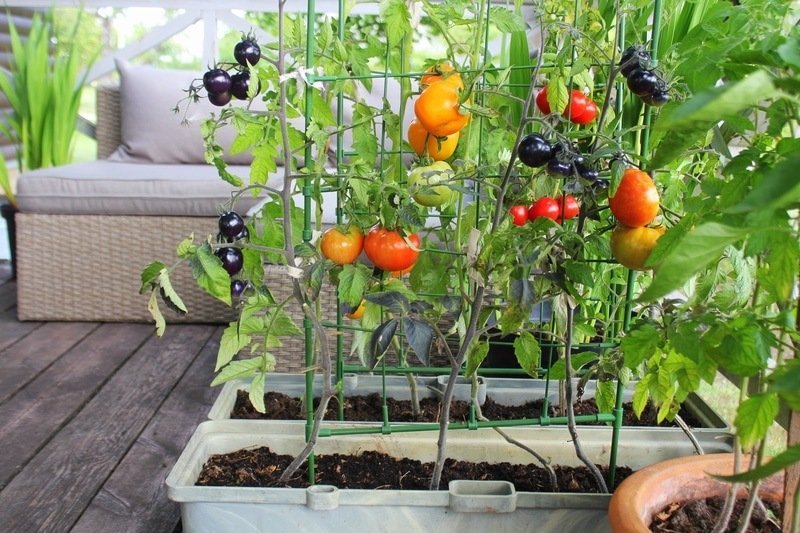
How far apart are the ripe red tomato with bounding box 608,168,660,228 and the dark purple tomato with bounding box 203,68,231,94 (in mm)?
493

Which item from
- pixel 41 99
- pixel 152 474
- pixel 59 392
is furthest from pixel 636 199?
pixel 41 99

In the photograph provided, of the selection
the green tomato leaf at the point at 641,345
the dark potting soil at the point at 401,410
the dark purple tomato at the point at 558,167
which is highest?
the dark purple tomato at the point at 558,167

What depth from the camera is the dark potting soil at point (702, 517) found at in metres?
1.00

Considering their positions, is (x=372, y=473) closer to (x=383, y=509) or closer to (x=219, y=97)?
(x=383, y=509)

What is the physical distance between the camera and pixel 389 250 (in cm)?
98

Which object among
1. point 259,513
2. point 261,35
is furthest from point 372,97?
point 259,513

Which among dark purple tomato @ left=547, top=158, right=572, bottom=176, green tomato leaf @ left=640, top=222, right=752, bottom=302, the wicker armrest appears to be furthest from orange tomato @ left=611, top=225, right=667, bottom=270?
the wicker armrest

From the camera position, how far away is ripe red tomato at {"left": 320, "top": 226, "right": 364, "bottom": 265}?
3.31 feet

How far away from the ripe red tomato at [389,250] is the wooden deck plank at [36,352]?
1311 mm

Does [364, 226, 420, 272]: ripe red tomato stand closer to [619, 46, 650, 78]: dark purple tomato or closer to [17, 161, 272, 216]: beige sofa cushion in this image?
[619, 46, 650, 78]: dark purple tomato

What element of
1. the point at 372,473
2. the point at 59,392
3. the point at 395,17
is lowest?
the point at 59,392

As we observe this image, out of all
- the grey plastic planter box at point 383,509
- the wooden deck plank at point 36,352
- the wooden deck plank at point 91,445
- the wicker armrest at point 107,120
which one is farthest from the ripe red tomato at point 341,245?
the wicker armrest at point 107,120

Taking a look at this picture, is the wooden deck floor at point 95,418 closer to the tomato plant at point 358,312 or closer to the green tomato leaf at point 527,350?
the tomato plant at point 358,312

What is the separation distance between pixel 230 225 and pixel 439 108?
0.31 metres
